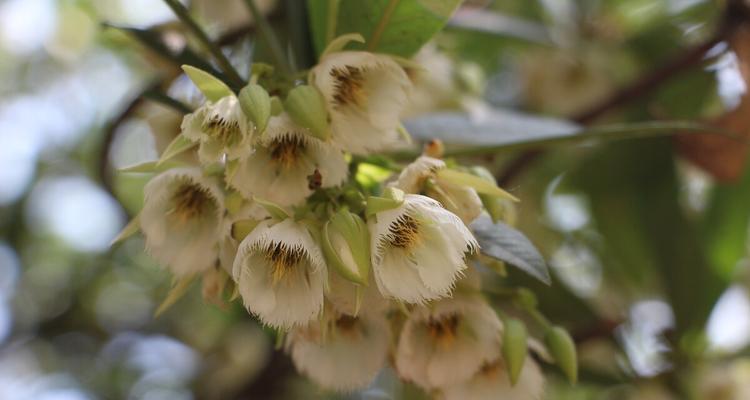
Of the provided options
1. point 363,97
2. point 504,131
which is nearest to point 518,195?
point 504,131

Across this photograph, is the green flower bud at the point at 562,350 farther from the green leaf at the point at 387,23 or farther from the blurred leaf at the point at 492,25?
the blurred leaf at the point at 492,25

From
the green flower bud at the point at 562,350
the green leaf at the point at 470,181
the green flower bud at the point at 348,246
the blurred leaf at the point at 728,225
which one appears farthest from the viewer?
the blurred leaf at the point at 728,225

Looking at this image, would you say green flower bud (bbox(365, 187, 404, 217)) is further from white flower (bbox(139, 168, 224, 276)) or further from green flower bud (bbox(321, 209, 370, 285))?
white flower (bbox(139, 168, 224, 276))

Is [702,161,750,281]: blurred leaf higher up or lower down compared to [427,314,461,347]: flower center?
higher up

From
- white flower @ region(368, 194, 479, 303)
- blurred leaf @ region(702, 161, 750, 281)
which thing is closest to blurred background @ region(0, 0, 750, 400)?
blurred leaf @ region(702, 161, 750, 281)

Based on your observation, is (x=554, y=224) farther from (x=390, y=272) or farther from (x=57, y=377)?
(x=57, y=377)

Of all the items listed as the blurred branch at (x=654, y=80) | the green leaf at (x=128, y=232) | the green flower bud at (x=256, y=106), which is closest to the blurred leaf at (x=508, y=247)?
the green flower bud at (x=256, y=106)

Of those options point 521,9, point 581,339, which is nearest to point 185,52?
point 581,339
